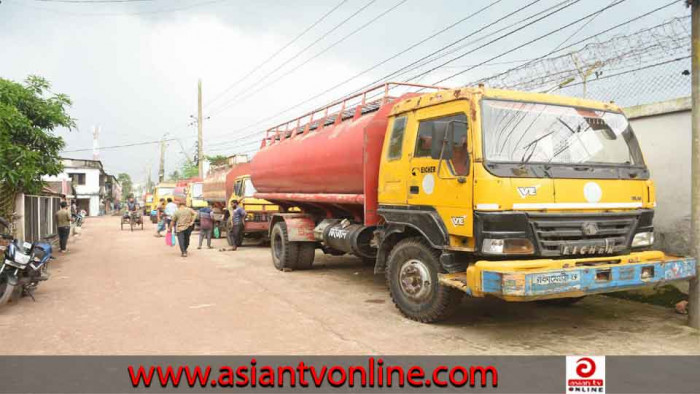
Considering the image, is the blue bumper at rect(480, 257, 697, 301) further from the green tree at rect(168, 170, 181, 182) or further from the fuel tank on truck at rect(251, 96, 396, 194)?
the green tree at rect(168, 170, 181, 182)

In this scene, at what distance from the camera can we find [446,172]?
5.61m

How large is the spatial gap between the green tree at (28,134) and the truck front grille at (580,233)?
31.6 feet

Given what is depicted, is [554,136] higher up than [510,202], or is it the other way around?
[554,136]

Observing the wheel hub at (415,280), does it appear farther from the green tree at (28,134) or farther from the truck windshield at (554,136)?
the green tree at (28,134)

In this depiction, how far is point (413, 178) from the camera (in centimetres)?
621

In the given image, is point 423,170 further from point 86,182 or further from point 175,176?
point 175,176

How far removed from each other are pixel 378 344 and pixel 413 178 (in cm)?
205

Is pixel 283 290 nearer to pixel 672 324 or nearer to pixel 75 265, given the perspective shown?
pixel 672 324

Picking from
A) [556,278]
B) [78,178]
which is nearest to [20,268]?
[556,278]

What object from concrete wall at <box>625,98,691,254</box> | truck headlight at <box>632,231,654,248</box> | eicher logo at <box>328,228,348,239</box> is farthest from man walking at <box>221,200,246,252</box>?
truck headlight at <box>632,231,654,248</box>

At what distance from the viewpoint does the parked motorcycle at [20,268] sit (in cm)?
696

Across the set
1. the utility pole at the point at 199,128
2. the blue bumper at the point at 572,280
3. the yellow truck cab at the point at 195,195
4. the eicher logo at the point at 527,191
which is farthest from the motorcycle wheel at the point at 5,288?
the utility pole at the point at 199,128

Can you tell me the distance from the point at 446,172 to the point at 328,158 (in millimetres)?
3250

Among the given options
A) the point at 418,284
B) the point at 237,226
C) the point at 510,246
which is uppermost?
the point at 510,246
